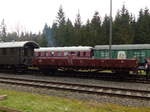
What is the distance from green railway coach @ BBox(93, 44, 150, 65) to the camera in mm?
22531

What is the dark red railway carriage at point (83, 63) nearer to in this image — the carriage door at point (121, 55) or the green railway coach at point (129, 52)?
the green railway coach at point (129, 52)

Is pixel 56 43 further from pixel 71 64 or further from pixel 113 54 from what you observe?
pixel 71 64

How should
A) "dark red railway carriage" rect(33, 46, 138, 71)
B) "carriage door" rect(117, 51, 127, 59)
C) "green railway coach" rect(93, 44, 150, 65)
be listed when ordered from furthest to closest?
"carriage door" rect(117, 51, 127, 59) < "green railway coach" rect(93, 44, 150, 65) < "dark red railway carriage" rect(33, 46, 138, 71)

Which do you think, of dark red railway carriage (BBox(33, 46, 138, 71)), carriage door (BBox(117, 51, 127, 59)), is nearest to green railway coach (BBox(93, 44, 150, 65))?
carriage door (BBox(117, 51, 127, 59))

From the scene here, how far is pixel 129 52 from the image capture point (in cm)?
2400

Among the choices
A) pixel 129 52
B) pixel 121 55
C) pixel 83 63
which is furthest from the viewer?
pixel 121 55

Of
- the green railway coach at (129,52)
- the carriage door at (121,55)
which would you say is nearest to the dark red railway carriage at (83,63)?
the green railway coach at (129,52)

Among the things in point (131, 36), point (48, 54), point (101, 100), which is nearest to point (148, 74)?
point (101, 100)

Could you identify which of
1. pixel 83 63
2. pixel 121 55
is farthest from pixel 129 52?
pixel 83 63

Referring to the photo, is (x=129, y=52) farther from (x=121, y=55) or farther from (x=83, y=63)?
(x=83, y=63)

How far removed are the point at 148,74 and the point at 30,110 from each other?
11360 millimetres

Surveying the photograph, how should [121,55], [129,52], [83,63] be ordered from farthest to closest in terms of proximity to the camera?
[121,55] < [129,52] < [83,63]

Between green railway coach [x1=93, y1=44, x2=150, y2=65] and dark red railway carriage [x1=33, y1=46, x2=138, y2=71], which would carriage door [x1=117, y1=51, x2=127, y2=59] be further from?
dark red railway carriage [x1=33, y1=46, x2=138, y2=71]

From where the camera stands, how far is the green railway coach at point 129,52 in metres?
22.5
